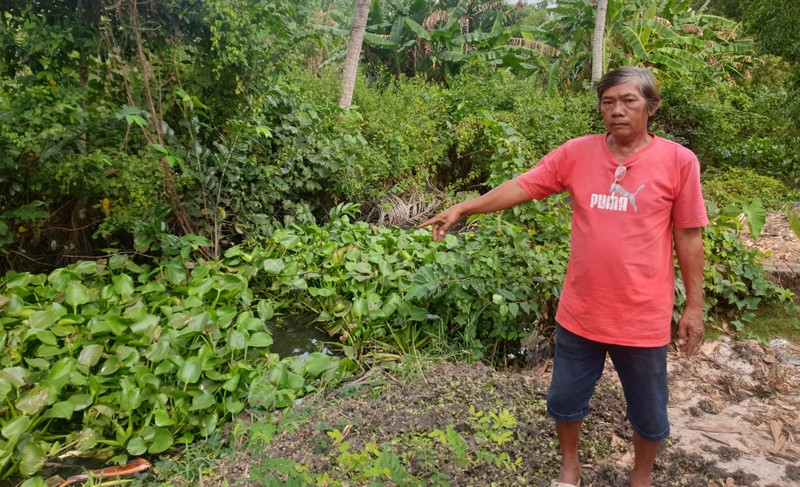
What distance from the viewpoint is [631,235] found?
1.92m

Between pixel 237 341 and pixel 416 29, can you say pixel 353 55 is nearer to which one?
pixel 237 341

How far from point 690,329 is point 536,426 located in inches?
36.2

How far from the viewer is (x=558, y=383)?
2.17m

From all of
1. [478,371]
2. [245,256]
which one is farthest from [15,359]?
[478,371]

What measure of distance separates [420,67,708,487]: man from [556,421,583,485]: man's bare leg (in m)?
0.16

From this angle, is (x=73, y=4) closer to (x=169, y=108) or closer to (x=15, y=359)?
(x=169, y=108)

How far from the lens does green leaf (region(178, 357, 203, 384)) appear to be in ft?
9.75

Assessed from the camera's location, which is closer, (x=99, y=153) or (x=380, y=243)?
(x=99, y=153)

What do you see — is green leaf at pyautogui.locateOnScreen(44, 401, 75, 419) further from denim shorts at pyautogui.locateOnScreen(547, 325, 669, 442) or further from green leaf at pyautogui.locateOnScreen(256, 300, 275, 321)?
denim shorts at pyautogui.locateOnScreen(547, 325, 669, 442)

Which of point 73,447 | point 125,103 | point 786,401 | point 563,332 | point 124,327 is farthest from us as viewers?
point 125,103

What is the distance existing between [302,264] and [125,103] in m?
1.74

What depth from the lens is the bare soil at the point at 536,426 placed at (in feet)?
7.81

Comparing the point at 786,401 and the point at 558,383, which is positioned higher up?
the point at 558,383

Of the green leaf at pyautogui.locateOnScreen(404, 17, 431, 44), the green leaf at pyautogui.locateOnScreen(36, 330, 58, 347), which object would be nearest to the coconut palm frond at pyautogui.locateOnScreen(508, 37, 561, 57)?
the green leaf at pyautogui.locateOnScreen(404, 17, 431, 44)
